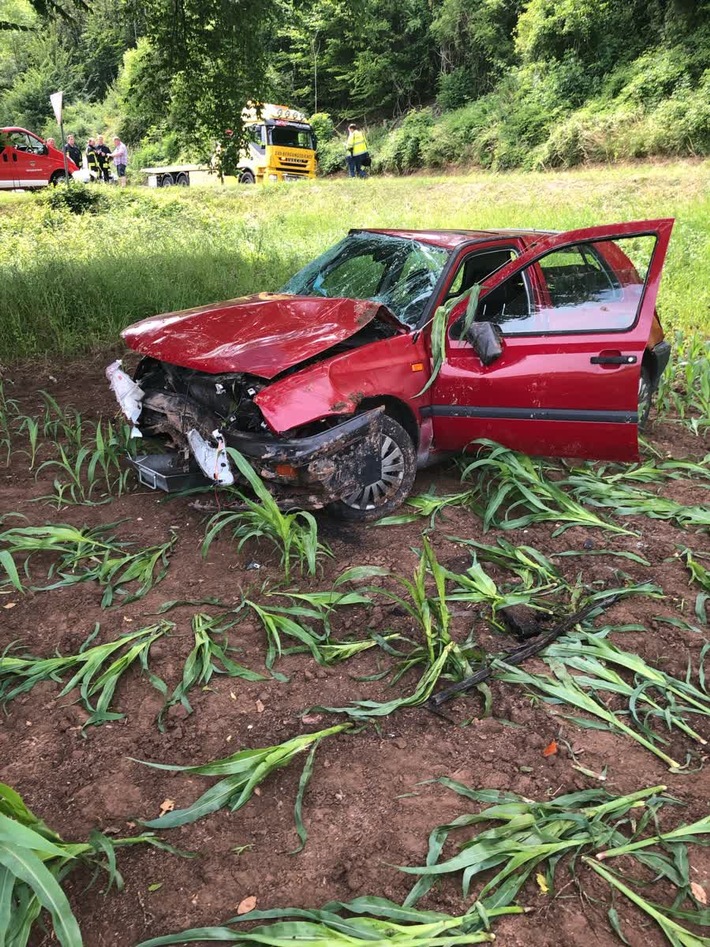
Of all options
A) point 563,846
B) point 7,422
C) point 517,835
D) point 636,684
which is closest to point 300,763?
point 517,835

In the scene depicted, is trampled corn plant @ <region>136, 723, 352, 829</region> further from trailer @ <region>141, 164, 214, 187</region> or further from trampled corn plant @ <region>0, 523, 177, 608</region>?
trailer @ <region>141, 164, 214, 187</region>

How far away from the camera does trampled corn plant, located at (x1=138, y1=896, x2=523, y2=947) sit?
1764mm

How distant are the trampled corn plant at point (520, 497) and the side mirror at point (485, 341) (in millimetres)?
522

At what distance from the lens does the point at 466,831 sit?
217cm

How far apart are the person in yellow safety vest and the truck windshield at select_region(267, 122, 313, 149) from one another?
1974 mm

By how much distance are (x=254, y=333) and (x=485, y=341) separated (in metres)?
1.34

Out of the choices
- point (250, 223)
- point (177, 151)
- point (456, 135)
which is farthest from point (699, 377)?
point (456, 135)

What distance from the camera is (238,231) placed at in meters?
12.8

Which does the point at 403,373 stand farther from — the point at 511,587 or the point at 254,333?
the point at 511,587

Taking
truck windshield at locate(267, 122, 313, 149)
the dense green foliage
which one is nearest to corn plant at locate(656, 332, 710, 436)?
the dense green foliage

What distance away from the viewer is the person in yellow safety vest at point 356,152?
23375 mm

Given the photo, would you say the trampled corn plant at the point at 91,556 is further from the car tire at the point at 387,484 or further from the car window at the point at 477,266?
the car window at the point at 477,266

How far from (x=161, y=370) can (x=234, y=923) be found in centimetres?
340

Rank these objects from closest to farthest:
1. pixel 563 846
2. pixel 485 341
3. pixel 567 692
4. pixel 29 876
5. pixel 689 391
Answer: pixel 29 876
pixel 563 846
pixel 567 692
pixel 485 341
pixel 689 391
